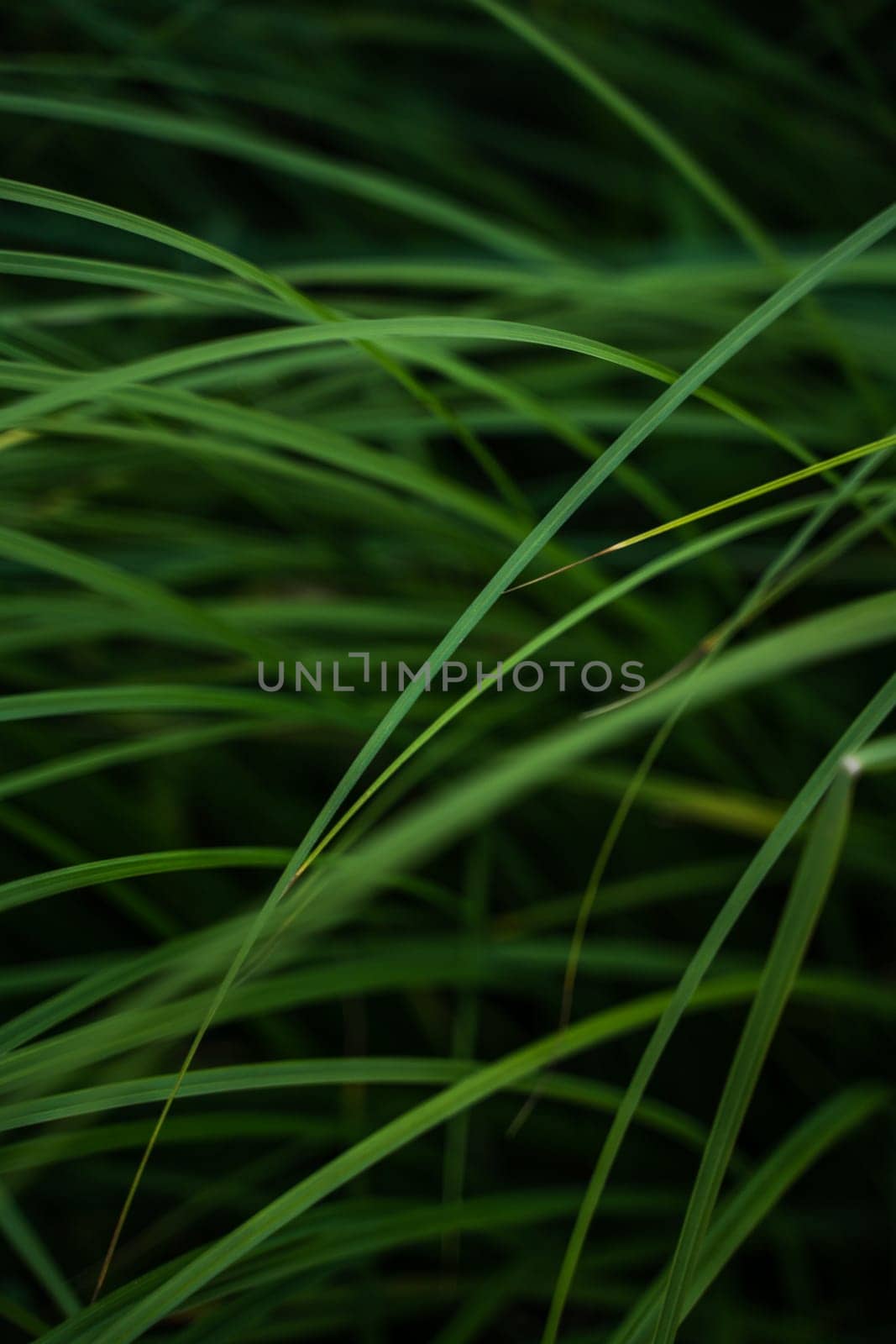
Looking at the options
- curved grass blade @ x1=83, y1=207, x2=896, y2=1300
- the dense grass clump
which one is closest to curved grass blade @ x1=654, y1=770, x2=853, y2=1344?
the dense grass clump

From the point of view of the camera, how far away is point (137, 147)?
1.11 meters

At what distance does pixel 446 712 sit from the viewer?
0.36m

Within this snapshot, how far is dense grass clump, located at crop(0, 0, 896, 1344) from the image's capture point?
16.2 inches

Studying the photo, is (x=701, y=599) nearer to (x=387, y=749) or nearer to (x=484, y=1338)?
(x=387, y=749)

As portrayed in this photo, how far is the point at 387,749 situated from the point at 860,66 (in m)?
0.66

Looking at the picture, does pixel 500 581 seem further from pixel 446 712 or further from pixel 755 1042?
pixel 755 1042

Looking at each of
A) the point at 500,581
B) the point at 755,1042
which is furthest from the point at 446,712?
the point at 755,1042

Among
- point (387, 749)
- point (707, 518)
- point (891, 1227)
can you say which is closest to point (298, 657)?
point (387, 749)

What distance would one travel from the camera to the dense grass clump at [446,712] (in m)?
0.41

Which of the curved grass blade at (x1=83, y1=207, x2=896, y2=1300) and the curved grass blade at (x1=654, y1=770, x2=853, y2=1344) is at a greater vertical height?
the curved grass blade at (x1=83, y1=207, x2=896, y2=1300)

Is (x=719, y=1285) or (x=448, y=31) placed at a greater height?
(x=448, y=31)

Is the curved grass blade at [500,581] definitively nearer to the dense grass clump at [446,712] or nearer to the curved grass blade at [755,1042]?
the dense grass clump at [446,712]

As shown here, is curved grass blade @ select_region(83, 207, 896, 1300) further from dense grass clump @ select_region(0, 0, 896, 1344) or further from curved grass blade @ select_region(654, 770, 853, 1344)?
curved grass blade @ select_region(654, 770, 853, 1344)

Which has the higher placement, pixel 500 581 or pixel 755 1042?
pixel 500 581
